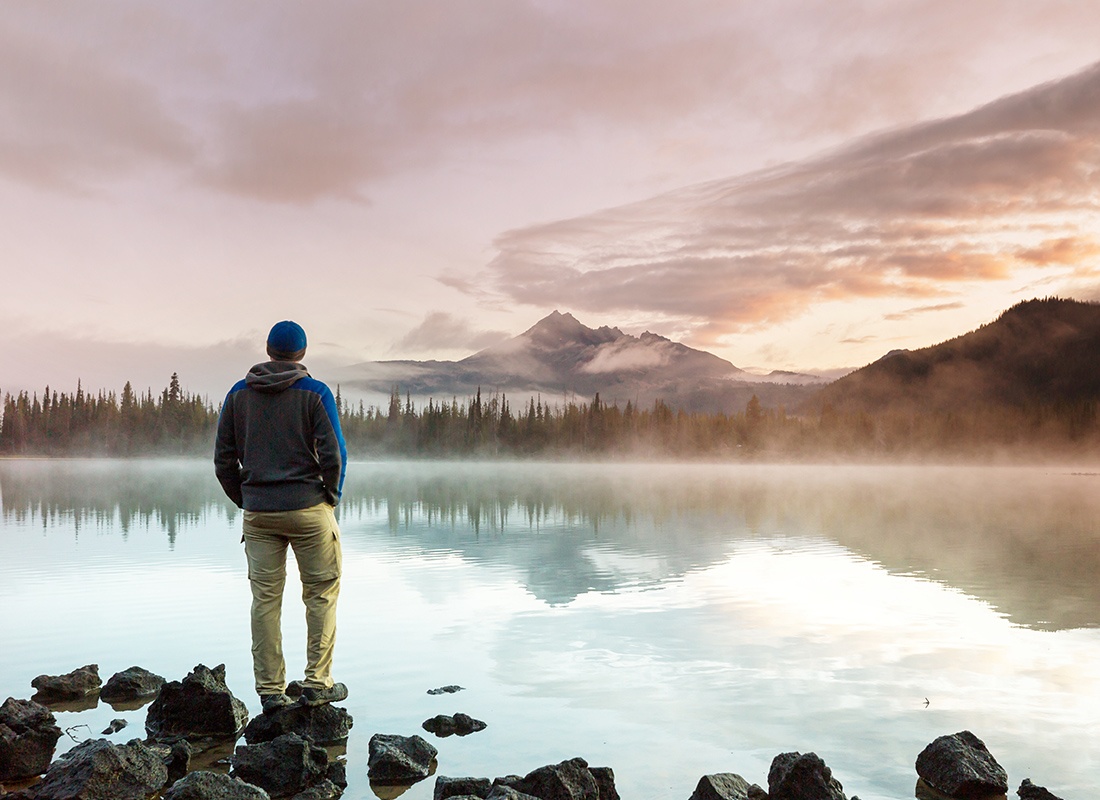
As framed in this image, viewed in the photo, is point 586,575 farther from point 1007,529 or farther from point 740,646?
point 1007,529

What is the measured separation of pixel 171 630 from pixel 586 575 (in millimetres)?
8135

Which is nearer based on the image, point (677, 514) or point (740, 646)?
point (740, 646)

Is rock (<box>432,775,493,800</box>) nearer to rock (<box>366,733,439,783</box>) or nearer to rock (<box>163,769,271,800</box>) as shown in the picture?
rock (<box>366,733,439,783</box>)

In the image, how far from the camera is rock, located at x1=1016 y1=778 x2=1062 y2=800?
5891 millimetres

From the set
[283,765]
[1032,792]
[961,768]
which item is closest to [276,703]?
[283,765]

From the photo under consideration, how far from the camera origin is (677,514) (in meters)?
34.7

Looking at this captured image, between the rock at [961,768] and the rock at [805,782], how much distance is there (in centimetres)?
83

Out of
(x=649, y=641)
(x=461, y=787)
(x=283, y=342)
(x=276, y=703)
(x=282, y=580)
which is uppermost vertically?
(x=283, y=342)

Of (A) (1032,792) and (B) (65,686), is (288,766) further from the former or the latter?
(A) (1032,792)

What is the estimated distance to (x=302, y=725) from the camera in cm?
718

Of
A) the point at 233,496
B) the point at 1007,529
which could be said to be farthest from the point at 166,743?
the point at 1007,529

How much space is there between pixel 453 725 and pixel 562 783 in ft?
6.12

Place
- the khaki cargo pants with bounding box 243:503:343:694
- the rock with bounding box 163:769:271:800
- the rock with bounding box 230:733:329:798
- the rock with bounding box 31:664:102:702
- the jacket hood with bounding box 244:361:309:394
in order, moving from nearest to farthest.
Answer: the rock with bounding box 163:769:271:800 < the rock with bounding box 230:733:329:798 < the jacket hood with bounding box 244:361:309:394 < the khaki cargo pants with bounding box 243:503:343:694 < the rock with bounding box 31:664:102:702

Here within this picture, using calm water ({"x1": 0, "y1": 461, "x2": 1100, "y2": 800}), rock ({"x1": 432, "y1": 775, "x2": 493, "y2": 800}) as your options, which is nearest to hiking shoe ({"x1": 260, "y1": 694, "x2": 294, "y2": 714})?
calm water ({"x1": 0, "y1": 461, "x2": 1100, "y2": 800})
